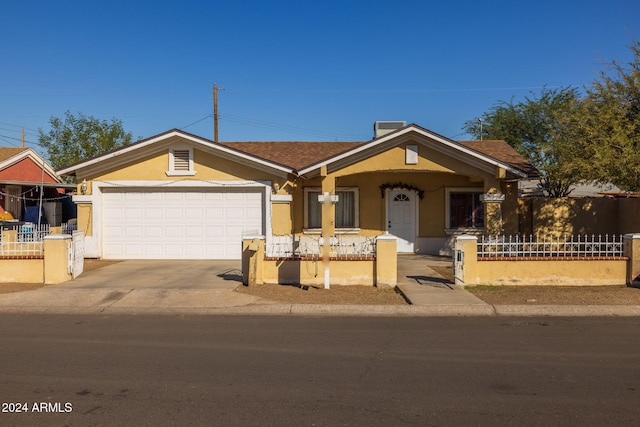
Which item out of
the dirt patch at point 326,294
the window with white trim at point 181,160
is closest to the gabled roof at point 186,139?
the window with white trim at point 181,160

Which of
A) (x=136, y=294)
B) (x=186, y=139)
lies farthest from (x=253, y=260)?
(x=186, y=139)

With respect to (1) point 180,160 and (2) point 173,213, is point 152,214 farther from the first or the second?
(1) point 180,160

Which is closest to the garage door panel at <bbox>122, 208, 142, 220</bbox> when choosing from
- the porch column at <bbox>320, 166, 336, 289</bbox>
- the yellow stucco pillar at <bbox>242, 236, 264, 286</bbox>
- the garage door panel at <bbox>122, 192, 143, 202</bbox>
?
the garage door panel at <bbox>122, 192, 143, 202</bbox>

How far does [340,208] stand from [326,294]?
23.2 ft

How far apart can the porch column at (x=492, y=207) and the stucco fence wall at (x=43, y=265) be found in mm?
10453

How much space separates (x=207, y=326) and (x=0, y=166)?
20.2 m

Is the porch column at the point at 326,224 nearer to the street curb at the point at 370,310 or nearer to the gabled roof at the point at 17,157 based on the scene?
the street curb at the point at 370,310

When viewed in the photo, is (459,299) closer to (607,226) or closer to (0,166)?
(607,226)

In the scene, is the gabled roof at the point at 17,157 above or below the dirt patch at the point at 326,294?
above

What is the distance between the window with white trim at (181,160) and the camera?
15844 mm

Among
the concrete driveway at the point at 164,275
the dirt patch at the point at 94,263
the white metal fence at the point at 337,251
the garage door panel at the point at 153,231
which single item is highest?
the garage door panel at the point at 153,231

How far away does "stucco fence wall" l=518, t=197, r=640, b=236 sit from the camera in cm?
1662

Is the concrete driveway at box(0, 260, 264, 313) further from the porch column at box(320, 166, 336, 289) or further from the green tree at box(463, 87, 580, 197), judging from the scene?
the green tree at box(463, 87, 580, 197)

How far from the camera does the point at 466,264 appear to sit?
11.2m
